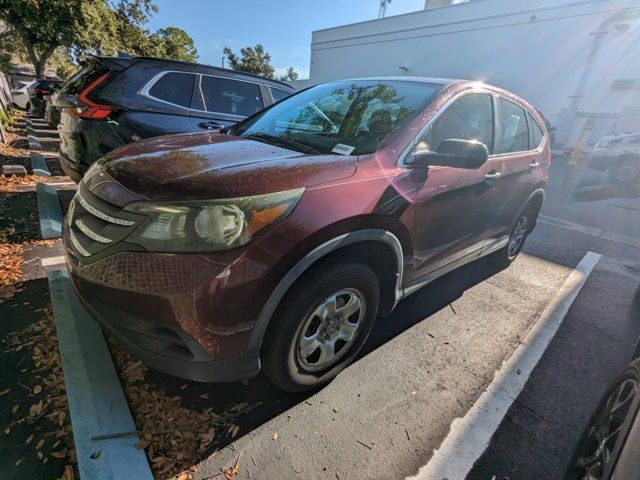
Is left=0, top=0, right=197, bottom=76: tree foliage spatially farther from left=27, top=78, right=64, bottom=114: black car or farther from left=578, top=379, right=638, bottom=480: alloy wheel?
left=578, top=379, right=638, bottom=480: alloy wheel

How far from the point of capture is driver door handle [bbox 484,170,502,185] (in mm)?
2887

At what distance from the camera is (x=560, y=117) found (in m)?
16.8

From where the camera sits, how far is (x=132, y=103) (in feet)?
12.7

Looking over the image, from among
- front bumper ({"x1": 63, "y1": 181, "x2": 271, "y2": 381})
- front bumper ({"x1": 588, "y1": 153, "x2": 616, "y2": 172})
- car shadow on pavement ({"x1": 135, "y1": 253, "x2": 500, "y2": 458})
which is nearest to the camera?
front bumper ({"x1": 63, "y1": 181, "x2": 271, "y2": 381})

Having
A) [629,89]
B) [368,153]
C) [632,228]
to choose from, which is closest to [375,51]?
[629,89]

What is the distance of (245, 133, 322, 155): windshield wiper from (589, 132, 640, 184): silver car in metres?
11.6

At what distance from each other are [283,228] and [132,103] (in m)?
3.32

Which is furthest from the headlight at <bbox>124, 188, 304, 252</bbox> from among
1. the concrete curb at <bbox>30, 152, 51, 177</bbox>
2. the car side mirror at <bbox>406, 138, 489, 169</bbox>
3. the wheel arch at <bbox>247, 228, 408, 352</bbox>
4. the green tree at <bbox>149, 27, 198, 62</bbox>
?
the green tree at <bbox>149, 27, 198, 62</bbox>

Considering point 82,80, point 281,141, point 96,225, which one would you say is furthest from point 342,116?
point 82,80

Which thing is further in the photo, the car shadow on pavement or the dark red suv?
the car shadow on pavement

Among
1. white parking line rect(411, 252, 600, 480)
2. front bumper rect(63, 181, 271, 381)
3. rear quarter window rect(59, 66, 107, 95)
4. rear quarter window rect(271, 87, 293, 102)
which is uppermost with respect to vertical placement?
rear quarter window rect(271, 87, 293, 102)

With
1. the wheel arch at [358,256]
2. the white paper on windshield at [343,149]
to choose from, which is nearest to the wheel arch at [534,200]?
the wheel arch at [358,256]

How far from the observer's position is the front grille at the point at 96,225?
1.64 meters

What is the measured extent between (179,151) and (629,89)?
19.6 meters
